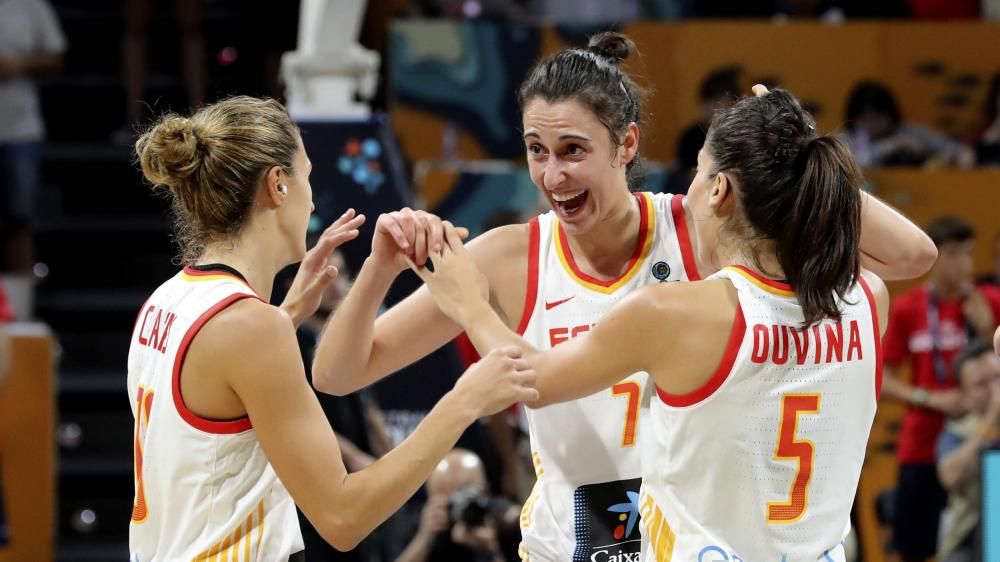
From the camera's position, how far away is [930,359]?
6781 mm

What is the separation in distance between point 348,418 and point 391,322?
213cm

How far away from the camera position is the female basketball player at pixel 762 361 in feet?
8.20

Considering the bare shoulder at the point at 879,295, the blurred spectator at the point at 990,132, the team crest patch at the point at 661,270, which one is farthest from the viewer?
the blurred spectator at the point at 990,132

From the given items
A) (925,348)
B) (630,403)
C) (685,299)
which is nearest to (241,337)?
(685,299)

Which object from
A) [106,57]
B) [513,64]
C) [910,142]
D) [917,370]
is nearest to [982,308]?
[917,370]

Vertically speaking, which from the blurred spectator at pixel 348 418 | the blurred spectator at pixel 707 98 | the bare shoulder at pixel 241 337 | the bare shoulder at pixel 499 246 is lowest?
the blurred spectator at pixel 348 418

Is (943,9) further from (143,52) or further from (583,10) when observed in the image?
(143,52)

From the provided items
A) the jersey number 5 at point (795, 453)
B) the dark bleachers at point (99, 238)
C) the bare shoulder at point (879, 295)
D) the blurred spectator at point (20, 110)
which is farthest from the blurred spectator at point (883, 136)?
the jersey number 5 at point (795, 453)

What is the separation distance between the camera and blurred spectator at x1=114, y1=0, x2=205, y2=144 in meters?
8.23

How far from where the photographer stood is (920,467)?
6.69m

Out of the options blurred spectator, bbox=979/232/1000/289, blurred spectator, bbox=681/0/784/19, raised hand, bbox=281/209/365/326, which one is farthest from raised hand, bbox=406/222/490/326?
blurred spectator, bbox=681/0/784/19

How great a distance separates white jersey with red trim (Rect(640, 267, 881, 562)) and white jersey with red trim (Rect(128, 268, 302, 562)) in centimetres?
76

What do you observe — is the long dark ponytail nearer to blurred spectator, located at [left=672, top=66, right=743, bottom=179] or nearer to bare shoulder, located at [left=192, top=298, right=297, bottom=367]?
bare shoulder, located at [left=192, top=298, right=297, bottom=367]

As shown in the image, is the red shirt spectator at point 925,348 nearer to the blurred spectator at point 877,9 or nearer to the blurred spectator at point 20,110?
the blurred spectator at point 877,9
